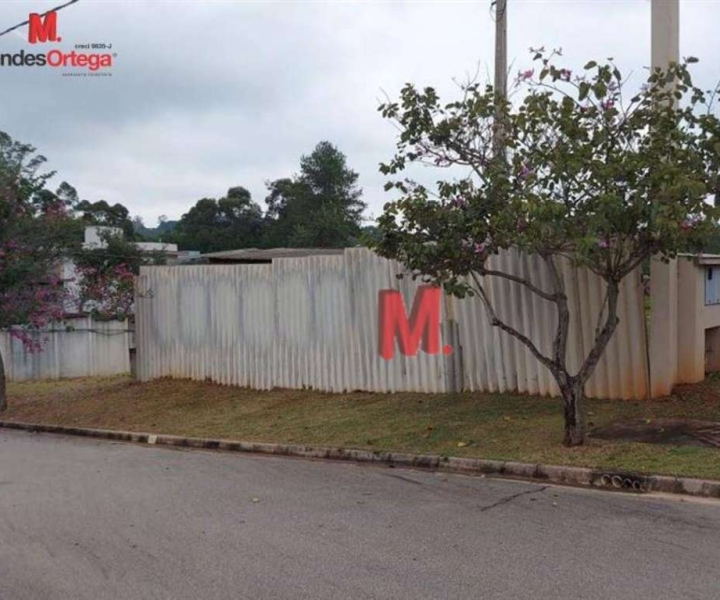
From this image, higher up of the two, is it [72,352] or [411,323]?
[411,323]

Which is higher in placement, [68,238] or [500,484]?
[68,238]

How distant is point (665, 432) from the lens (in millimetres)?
8562

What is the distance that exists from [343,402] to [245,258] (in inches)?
366

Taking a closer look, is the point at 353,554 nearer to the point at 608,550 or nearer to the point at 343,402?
the point at 608,550

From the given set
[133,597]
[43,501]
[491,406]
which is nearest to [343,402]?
[491,406]

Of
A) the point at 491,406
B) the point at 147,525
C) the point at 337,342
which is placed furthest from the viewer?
the point at 337,342

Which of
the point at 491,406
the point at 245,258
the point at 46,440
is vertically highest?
the point at 245,258

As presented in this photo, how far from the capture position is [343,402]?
41.5 ft

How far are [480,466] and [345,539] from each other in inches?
103

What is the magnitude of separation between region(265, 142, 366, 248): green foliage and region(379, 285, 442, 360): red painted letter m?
3247 centimetres

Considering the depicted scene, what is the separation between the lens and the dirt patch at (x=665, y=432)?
8.17 m

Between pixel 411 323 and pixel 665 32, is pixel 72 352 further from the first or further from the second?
pixel 665 32

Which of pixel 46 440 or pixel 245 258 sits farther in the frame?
pixel 245 258

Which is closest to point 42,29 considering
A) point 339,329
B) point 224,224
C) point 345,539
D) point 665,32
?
point 339,329
